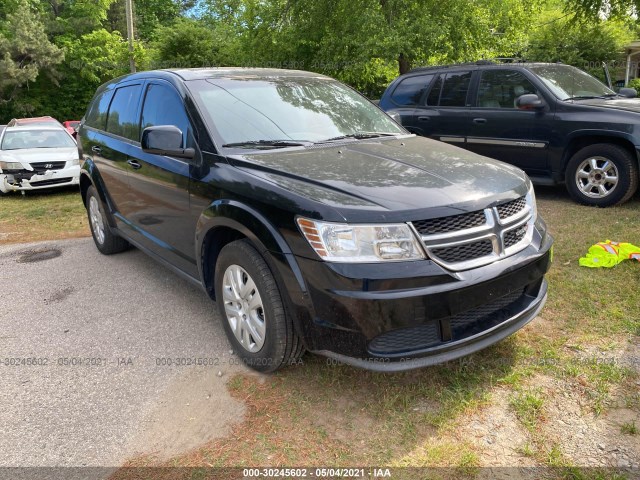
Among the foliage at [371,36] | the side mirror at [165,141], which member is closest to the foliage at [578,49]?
the foliage at [371,36]

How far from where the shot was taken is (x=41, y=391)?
3178mm

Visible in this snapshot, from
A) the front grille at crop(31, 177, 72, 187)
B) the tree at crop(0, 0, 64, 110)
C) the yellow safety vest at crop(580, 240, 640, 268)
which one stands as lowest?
the yellow safety vest at crop(580, 240, 640, 268)

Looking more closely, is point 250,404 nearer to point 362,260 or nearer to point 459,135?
Answer: point 362,260

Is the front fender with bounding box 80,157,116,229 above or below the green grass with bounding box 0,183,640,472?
above

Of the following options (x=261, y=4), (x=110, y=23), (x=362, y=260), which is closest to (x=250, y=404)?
(x=362, y=260)

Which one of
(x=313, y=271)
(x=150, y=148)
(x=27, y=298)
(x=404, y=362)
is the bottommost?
(x=27, y=298)

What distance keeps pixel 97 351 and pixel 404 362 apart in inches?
88.6

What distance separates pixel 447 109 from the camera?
25.5 feet

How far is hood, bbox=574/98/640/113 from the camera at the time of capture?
6.29m

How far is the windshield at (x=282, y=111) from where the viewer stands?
3514 millimetres

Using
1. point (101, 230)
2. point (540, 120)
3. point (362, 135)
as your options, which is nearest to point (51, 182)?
point (101, 230)

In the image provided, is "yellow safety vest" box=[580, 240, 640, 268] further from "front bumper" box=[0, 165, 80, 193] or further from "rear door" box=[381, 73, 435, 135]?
"front bumper" box=[0, 165, 80, 193]

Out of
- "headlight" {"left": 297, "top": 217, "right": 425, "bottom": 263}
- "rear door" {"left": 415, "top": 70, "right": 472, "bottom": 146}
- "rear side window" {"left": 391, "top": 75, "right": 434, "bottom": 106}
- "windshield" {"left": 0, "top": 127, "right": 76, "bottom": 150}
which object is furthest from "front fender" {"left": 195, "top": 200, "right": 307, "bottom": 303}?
"windshield" {"left": 0, "top": 127, "right": 76, "bottom": 150}

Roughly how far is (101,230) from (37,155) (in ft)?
19.5
